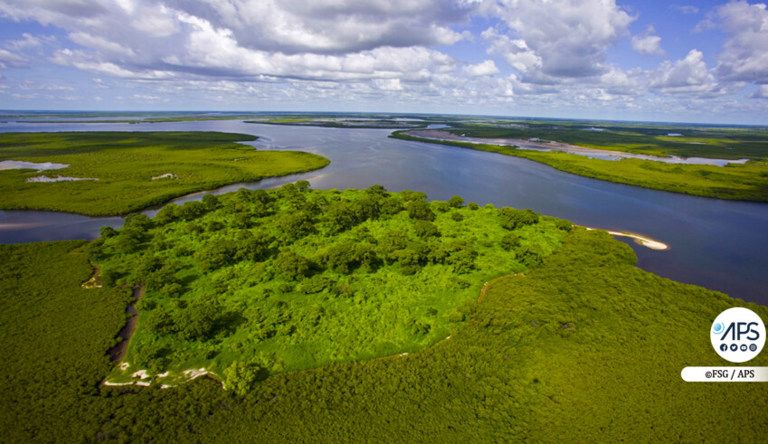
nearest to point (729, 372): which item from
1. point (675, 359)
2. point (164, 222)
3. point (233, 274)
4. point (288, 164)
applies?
point (675, 359)

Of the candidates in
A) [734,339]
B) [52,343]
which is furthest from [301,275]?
[734,339]

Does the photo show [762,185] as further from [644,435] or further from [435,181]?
[644,435]

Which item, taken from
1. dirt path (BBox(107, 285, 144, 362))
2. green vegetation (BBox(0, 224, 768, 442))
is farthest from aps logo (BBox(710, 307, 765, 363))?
dirt path (BBox(107, 285, 144, 362))

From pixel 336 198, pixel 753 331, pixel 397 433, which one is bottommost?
pixel 397 433

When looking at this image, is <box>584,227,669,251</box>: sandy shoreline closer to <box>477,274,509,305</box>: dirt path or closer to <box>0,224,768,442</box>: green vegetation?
<box>0,224,768,442</box>: green vegetation

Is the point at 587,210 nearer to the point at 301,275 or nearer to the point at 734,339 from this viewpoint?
the point at 734,339

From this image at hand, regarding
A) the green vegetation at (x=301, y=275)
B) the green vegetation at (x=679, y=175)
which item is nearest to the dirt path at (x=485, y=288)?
the green vegetation at (x=301, y=275)
